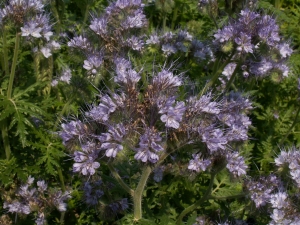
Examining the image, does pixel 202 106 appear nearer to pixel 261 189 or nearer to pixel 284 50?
pixel 261 189

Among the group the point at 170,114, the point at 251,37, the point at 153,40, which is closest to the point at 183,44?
the point at 153,40

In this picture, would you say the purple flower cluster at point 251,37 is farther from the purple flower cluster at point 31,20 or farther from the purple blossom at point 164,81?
the purple flower cluster at point 31,20

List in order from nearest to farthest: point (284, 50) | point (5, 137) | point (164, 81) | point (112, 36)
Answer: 1. point (164, 81)
2. point (112, 36)
3. point (5, 137)
4. point (284, 50)

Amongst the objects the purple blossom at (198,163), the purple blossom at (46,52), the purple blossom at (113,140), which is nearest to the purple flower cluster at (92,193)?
the purple blossom at (198,163)

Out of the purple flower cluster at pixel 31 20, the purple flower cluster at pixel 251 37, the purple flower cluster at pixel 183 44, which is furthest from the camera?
the purple flower cluster at pixel 183 44

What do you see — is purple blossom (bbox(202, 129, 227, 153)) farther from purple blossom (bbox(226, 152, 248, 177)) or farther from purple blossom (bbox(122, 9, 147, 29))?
purple blossom (bbox(122, 9, 147, 29))

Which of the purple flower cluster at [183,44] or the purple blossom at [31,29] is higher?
the purple blossom at [31,29]

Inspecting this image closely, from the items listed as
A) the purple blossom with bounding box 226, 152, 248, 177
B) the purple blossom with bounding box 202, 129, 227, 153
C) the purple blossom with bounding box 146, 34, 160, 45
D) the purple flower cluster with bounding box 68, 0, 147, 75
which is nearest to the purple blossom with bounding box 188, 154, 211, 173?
the purple blossom with bounding box 226, 152, 248, 177
